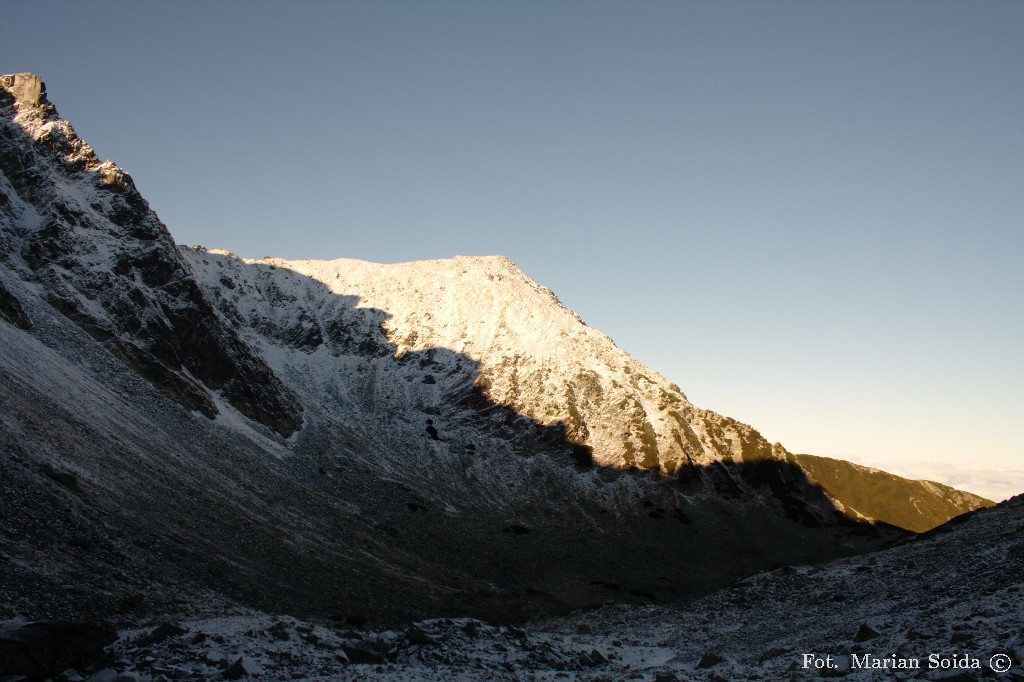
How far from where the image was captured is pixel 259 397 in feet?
320

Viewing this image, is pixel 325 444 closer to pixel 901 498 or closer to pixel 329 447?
pixel 329 447

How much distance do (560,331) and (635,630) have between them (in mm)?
106254

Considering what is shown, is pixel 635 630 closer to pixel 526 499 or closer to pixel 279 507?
pixel 279 507

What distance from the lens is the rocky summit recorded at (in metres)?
42.1

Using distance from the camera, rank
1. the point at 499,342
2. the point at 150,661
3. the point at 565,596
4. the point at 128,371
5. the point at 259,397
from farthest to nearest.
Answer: the point at 499,342 → the point at 259,397 → the point at 128,371 → the point at 565,596 → the point at 150,661

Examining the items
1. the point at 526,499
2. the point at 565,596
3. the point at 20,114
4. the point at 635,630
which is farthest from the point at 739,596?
the point at 20,114

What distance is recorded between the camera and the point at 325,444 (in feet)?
315

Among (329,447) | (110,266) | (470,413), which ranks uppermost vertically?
(110,266)

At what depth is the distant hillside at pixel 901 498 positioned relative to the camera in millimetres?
170625

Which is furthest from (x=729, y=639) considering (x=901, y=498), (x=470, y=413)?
(x=901, y=498)

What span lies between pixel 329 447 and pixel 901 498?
553 feet

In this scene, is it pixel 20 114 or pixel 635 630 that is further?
pixel 20 114
